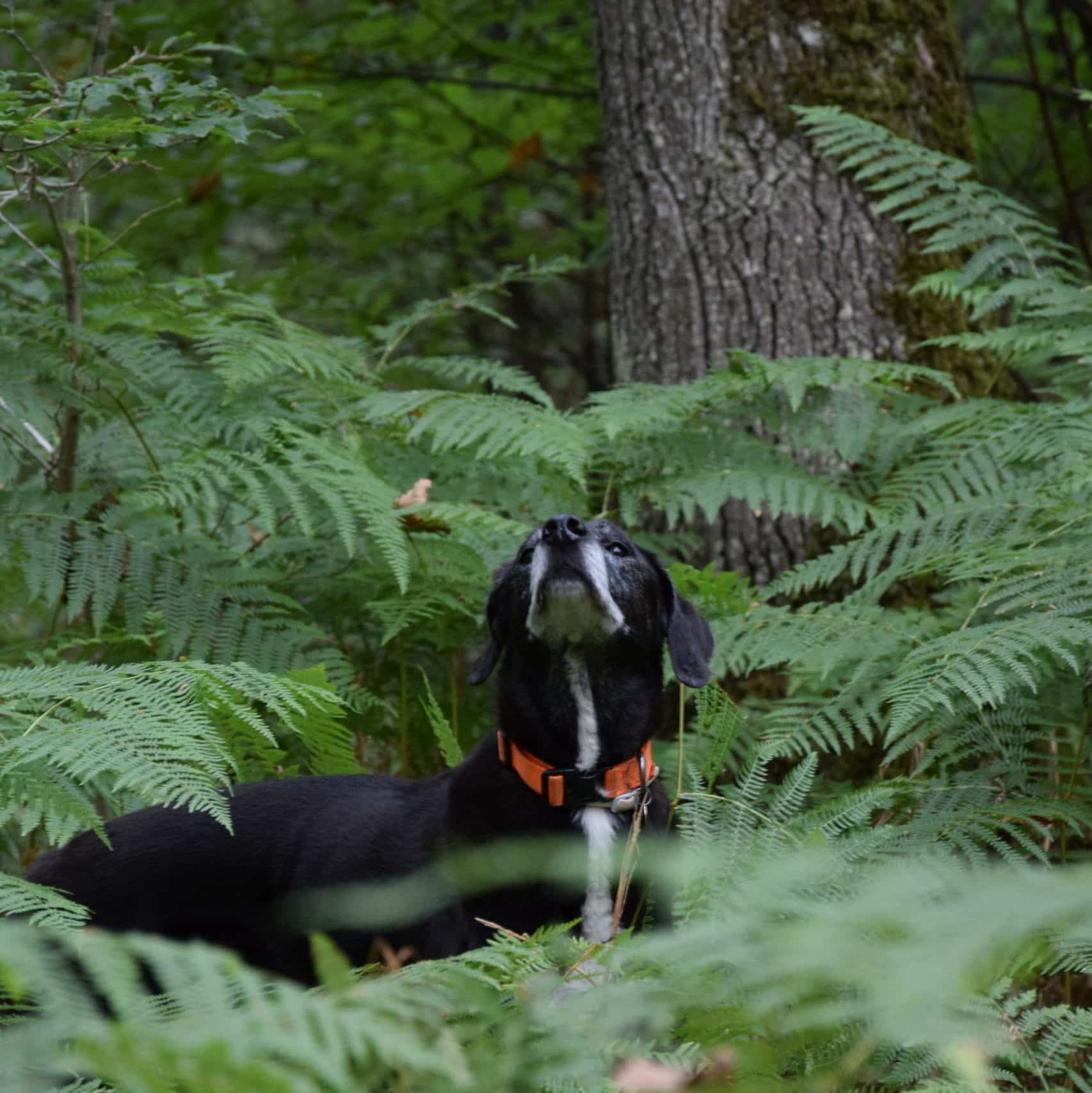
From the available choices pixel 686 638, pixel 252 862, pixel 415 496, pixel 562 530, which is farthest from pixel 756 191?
pixel 252 862

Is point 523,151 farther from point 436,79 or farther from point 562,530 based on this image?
point 562,530

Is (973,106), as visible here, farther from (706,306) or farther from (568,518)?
(568,518)

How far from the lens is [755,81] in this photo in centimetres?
503

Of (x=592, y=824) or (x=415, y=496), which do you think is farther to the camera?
(x=415, y=496)

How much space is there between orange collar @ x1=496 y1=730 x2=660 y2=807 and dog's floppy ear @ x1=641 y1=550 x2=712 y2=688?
275 millimetres

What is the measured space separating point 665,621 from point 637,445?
90cm

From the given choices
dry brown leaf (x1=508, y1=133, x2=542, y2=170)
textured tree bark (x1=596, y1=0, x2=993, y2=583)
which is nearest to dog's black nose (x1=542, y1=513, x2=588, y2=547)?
textured tree bark (x1=596, y1=0, x2=993, y2=583)

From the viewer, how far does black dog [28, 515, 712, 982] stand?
332 cm

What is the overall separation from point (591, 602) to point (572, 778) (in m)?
0.51

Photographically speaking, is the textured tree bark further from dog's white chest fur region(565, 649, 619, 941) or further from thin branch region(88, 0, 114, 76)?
thin branch region(88, 0, 114, 76)

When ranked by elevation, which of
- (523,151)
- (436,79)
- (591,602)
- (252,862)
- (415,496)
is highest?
(436,79)

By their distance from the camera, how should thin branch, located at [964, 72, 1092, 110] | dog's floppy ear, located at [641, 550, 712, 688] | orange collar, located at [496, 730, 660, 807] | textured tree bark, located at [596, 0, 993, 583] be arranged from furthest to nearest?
thin branch, located at [964, 72, 1092, 110]
textured tree bark, located at [596, 0, 993, 583]
dog's floppy ear, located at [641, 550, 712, 688]
orange collar, located at [496, 730, 660, 807]

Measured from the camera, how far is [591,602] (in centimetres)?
355

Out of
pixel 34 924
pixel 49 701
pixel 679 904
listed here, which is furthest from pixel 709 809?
pixel 49 701
